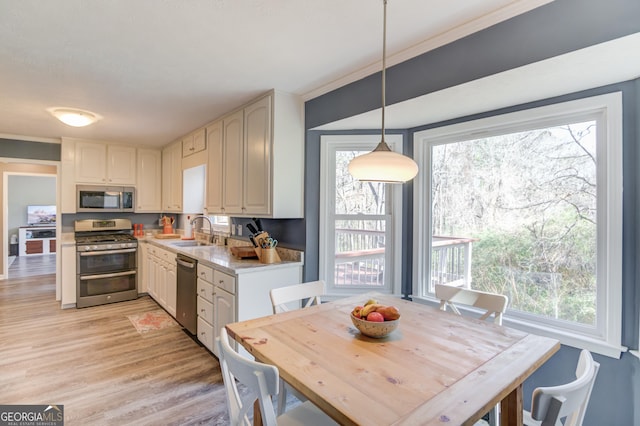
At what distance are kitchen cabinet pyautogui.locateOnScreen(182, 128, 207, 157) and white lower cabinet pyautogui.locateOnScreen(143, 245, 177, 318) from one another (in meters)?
1.32

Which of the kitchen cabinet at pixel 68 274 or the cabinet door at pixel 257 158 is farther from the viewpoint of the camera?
the kitchen cabinet at pixel 68 274

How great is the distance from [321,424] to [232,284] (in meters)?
1.43

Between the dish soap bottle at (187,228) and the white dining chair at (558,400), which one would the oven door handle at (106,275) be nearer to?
the dish soap bottle at (187,228)

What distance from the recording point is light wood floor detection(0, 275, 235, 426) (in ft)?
6.98

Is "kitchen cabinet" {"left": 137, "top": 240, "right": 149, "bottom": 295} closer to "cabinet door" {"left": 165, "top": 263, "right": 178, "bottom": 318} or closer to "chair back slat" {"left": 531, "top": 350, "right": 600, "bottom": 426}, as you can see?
"cabinet door" {"left": 165, "top": 263, "right": 178, "bottom": 318}

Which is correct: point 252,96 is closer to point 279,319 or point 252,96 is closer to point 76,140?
point 279,319

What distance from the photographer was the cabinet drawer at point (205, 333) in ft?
9.39

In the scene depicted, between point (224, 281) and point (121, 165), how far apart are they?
3459 millimetres

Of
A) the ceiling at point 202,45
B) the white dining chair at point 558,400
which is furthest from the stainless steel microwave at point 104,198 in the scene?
the white dining chair at point 558,400

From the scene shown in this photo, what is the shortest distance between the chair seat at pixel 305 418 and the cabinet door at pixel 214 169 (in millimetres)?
2410

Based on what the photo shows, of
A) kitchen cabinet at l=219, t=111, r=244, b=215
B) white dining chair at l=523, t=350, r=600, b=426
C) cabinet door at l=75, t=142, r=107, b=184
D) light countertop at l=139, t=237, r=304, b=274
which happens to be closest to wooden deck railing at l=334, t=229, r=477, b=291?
light countertop at l=139, t=237, r=304, b=274

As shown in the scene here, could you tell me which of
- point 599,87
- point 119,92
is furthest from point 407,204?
point 119,92

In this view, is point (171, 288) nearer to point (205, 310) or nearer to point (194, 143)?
point (205, 310)

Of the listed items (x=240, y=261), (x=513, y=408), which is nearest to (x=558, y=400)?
(x=513, y=408)
